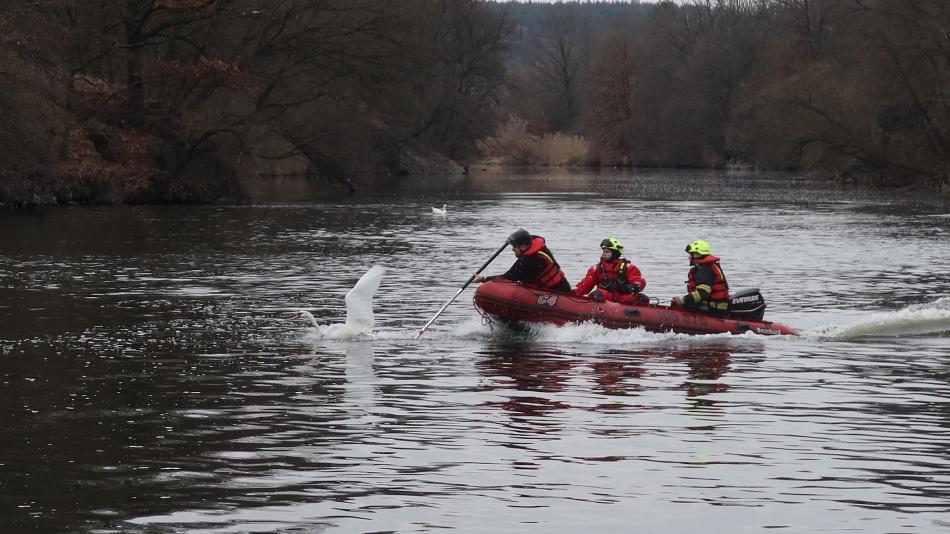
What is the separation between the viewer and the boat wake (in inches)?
737

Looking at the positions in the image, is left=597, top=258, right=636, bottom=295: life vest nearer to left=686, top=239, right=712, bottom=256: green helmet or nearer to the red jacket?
the red jacket

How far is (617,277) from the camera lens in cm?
1873

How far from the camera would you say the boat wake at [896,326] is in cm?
1872

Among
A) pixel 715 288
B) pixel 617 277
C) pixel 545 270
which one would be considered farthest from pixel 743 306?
pixel 545 270

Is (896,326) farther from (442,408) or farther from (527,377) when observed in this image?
(442,408)

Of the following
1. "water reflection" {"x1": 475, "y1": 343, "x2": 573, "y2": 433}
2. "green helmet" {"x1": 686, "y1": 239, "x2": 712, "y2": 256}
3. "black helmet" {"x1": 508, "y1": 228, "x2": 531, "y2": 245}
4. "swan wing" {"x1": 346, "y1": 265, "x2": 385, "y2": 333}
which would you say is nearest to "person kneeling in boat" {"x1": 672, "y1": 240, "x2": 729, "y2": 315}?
"green helmet" {"x1": 686, "y1": 239, "x2": 712, "y2": 256}

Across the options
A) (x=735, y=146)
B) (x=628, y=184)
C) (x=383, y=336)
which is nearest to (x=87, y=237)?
(x=383, y=336)

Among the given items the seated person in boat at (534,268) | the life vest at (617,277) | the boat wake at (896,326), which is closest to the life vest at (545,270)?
the seated person in boat at (534,268)

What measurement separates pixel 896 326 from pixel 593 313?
4.23 metres

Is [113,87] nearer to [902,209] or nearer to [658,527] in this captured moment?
[902,209]

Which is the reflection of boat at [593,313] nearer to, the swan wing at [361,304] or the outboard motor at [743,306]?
the outboard motor at [743,306]

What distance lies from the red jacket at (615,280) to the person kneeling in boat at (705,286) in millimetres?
649

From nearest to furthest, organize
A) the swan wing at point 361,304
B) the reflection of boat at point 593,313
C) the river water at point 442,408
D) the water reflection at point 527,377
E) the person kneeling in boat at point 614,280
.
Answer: the river water at point 442,408
the water reflection at point 527,377
the swan wing at point 361,304
the reflection of boat at point 593,313
the person kneeling in boat at point 614,280

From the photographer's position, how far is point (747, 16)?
116 metres
